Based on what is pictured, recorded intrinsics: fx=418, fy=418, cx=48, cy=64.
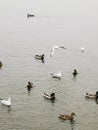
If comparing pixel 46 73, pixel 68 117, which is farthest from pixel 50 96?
pixel 46 73

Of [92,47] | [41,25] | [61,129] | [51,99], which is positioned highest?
[41,25]

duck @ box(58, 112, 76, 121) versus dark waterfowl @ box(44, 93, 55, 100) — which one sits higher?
dark waterfowl @ box(44, 93, 55, 100)

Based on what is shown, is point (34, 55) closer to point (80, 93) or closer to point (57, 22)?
point (80, 93)

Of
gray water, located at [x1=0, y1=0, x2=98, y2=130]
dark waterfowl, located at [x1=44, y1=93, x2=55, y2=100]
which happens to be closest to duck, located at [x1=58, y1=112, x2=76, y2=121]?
gray water, located at [x1=0, y1=0, x2=98, y2=130]

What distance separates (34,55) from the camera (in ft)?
289

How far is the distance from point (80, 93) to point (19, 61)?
21.5 meters

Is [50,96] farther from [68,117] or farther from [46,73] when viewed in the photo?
[46,73]

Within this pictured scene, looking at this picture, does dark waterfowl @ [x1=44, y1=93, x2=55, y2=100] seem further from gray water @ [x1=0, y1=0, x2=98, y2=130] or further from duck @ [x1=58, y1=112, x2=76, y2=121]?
duck @ [x1=58, y1=112, x2=76, y2=121]

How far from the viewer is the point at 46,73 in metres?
74.4

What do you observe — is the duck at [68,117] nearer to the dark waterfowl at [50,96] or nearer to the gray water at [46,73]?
the gray water at [46,73]

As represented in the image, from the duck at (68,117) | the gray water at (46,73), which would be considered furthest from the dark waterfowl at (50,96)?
the duck at (68,117)

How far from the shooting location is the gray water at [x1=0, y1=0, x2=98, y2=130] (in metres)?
53.3

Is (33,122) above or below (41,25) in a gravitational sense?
below

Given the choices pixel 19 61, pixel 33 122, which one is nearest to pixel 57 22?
pixel 19 61
